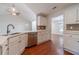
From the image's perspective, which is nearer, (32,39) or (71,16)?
(71,16)

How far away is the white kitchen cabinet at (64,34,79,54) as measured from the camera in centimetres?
259

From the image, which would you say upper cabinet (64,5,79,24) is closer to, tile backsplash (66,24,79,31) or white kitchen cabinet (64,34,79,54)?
tile backsplash (66,24,79,31)

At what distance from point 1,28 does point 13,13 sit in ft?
1.32

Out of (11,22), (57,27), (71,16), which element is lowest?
(57,27)

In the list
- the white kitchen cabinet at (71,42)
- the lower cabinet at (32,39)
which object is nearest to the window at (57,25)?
the white kitchen cabinet at (71,42)

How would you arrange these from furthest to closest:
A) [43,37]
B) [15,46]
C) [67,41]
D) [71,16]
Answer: [43,37] < [71,16] < [67,41] < [15,46]

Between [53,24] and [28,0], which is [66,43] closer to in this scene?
[53,24]

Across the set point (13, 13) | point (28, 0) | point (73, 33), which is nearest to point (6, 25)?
point (13, 13)

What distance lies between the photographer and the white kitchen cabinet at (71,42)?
8.50 ft

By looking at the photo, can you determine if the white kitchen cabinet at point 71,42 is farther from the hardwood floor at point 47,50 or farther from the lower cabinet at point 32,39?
the lower cabinet at point 32,39

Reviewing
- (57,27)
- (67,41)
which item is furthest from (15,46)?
(67,41)

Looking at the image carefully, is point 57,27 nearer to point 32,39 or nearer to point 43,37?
point 43,37

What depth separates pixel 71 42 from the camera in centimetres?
281
